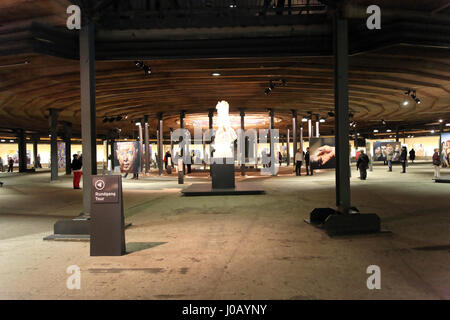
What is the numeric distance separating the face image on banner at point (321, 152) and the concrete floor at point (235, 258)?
46.4ft

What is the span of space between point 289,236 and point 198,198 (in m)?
6.48

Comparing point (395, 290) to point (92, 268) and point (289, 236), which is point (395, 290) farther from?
point (92, 268)

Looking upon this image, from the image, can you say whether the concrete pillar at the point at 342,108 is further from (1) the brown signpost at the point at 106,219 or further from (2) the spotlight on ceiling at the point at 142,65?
(2) the spotlight on ceiling at the point at 142,65

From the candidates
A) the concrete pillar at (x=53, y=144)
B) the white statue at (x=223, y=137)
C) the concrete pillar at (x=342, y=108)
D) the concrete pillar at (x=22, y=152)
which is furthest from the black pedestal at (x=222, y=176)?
the concrete pillar at (x=22, y=152)

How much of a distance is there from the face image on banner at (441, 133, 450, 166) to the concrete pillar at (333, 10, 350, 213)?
21.1 m

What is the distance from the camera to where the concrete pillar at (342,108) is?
763 cm

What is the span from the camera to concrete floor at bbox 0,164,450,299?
430 centimetres

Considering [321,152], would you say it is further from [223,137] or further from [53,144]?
[53,144]

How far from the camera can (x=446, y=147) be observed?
25.2 meters

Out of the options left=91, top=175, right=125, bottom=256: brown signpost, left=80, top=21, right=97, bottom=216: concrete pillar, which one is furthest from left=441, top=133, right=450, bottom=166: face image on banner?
left=91, top=175, right=125, bottom=256: brown signpost

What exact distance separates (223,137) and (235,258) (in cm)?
1029

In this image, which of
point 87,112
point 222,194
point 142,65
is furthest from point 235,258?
point 222,194

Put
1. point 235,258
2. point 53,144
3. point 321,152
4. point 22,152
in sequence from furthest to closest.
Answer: point 22,152, point 321,152, point 53,144, point 235,258

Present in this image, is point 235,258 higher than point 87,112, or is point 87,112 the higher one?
point 87,112
